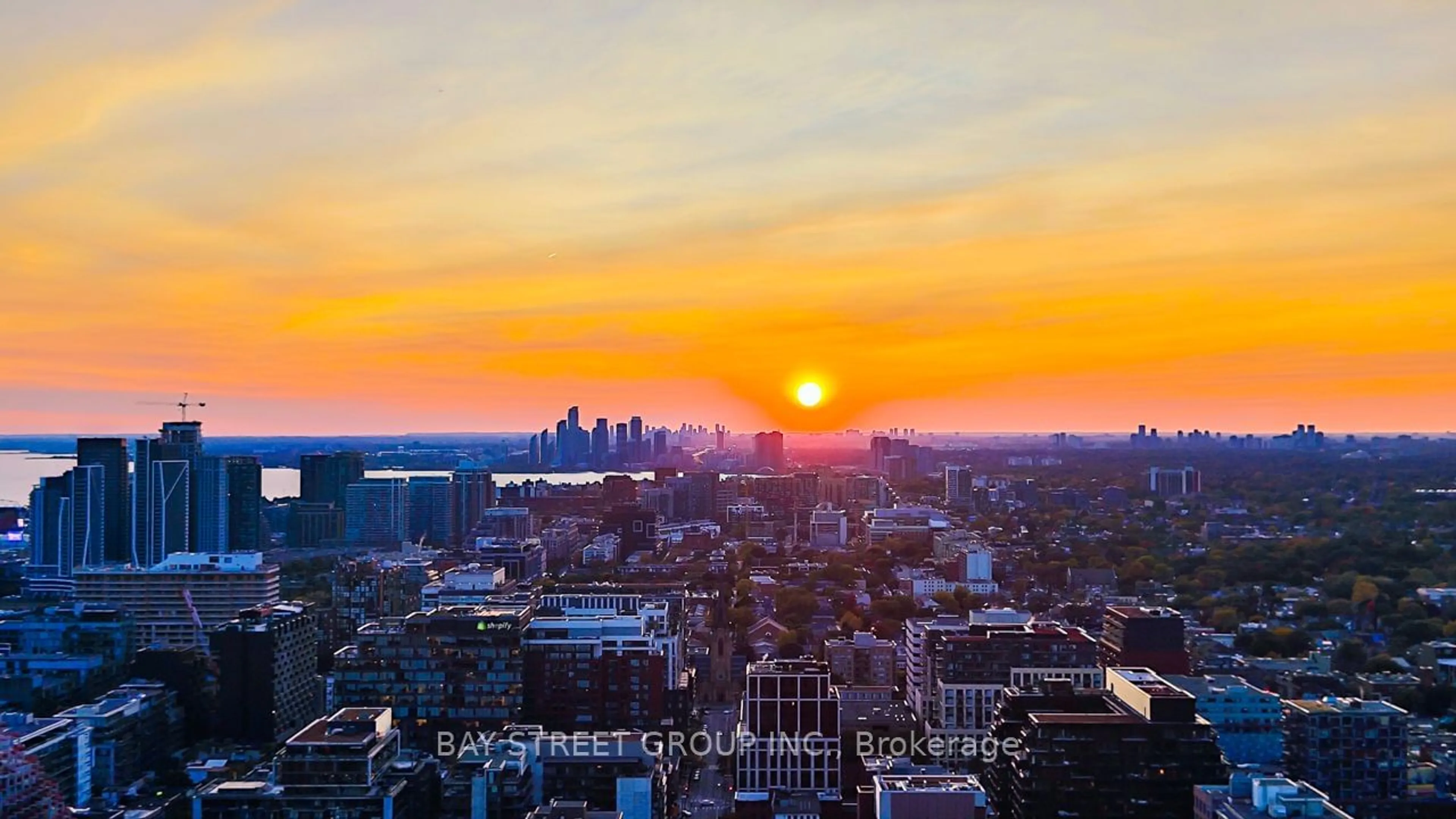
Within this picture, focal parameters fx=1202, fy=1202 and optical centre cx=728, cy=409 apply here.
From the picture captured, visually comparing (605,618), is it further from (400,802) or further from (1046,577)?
(1046,577)

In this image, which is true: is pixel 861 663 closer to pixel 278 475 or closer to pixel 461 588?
pixel 461 588

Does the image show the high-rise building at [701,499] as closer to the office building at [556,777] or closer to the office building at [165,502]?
the office building at [165,502]

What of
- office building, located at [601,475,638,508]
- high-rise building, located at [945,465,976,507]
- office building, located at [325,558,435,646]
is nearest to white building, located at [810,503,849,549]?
office building, located at [601,475,638,508]

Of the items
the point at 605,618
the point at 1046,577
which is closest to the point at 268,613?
the point at 605,618

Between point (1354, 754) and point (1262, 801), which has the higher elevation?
point (1262, 801)

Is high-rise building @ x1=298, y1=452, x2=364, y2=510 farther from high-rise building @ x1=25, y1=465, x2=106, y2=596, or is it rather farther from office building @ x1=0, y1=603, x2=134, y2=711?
office building @ x1=0, y1=603, x2=134, y2=711

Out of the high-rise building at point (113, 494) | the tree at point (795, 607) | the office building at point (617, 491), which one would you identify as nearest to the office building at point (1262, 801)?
the tree at point (795, 607)

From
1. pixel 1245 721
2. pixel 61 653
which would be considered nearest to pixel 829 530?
pixel 61 653
